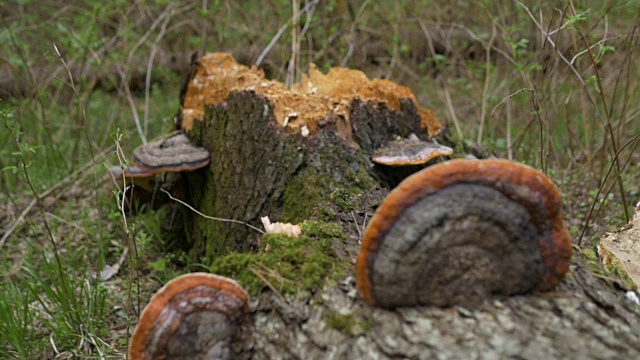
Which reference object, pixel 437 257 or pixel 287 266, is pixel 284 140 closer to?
pixel 287 266

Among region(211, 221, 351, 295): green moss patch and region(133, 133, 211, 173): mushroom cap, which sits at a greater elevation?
region(211, 221, 351, 295): green moss patch

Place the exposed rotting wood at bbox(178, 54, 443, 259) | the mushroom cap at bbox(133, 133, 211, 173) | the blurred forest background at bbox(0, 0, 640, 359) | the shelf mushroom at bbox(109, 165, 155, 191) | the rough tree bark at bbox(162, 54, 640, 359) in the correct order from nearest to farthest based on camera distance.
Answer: the rough tree bark at bbox(162, 54, 640, 359) < the exposed rotting wood at bbox(178, 54, 443, 259) < the blurred forest background at bbox(0, 0, 640, 359) < the mushroom cap at bbox(133, 133, 211, 173) < the shelf mushroom at bbox(109, 165, 155, 191)

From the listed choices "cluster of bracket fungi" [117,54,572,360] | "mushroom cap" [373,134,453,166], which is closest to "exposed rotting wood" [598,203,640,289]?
"cluster of bracket fungi" [117,54,572,360]

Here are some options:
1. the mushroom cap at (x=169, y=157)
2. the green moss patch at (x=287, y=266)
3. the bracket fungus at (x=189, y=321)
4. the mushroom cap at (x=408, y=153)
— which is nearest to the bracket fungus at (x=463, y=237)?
the green moss patch at (x=287, y=266)

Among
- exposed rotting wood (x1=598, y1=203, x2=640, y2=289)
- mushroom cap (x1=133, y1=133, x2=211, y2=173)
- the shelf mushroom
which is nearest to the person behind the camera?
exposed rotting wood (x1=598, y1=203, x2=640, y2=289)

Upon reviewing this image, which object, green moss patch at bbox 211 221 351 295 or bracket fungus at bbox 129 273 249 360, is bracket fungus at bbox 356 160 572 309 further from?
bracket fungus at bbox 129 273 249 360

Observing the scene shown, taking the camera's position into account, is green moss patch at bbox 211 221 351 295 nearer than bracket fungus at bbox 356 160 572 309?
No

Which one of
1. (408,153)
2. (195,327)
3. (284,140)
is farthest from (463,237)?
(284,140)
